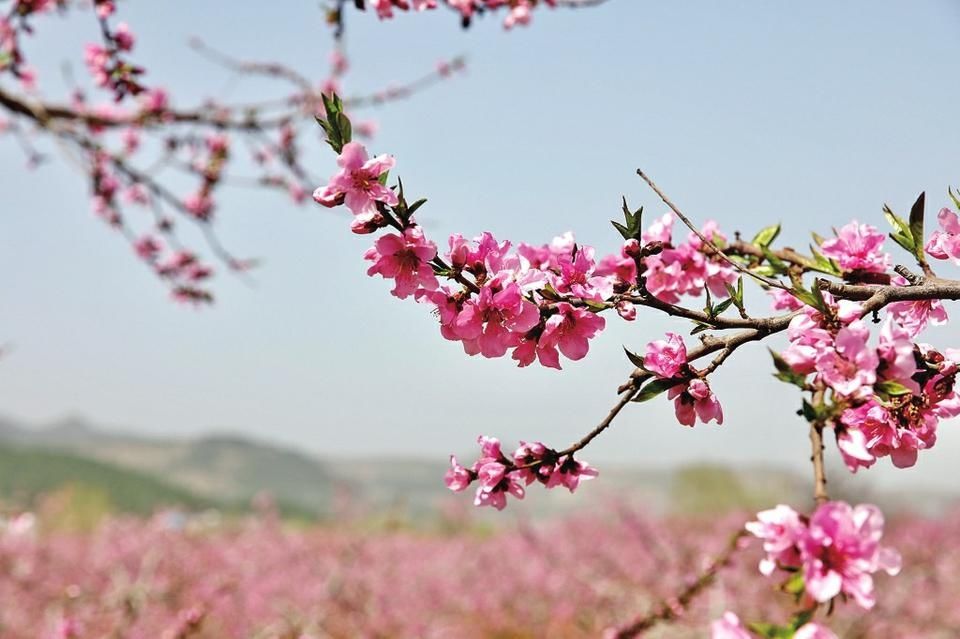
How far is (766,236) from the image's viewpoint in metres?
1.90

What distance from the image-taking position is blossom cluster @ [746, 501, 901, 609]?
0.98 meters

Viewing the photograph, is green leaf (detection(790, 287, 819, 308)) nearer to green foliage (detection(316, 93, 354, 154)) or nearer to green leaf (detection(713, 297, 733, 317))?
green leaf (detection(713, 297, 733, 317))

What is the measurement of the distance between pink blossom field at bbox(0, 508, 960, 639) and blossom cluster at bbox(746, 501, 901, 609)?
408 centimetres

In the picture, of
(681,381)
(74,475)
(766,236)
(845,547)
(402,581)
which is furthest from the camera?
(74,475)

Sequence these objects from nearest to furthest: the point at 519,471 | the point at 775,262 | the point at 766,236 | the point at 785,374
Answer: the point at 785,374 < the point at 519,471 < the point at 775,262 < the point at 766,236

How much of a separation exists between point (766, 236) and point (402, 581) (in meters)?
11.7

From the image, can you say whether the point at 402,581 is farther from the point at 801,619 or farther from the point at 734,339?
the point at 801,619

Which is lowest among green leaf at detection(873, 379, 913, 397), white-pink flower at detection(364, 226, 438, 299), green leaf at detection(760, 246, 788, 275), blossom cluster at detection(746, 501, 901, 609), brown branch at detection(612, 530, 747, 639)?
brown branch at detection(612, 530, 747, 639)

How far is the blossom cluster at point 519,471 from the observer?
156 centimetres

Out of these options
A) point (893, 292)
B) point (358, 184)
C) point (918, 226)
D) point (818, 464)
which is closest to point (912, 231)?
point (918, 226)

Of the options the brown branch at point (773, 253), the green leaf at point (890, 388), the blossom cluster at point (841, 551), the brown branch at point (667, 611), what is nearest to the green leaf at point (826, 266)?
the brown branch at point (773, 253)

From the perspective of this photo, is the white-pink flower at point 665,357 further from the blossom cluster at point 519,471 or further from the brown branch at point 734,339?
the blossom cluster at point 519,471

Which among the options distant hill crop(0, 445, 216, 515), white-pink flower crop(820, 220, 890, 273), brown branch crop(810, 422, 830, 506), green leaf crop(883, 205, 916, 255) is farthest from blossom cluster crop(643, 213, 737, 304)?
distant hill crop(0, 445, 216, 515)

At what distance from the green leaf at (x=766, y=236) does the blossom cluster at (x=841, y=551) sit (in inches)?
39.7
